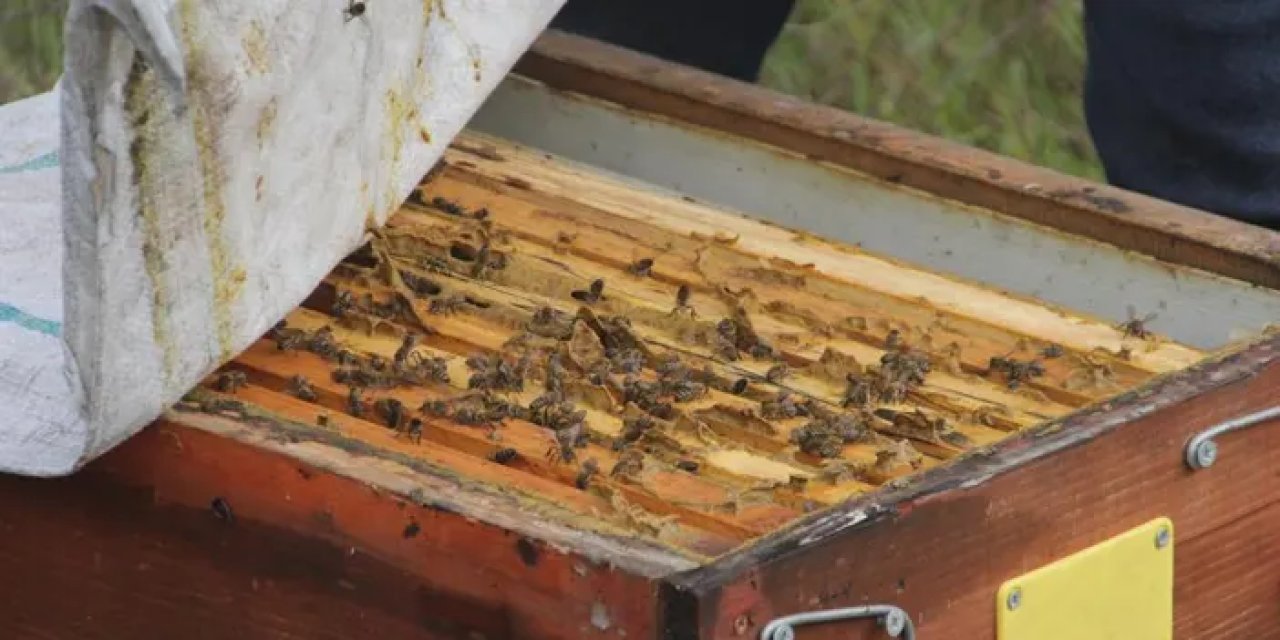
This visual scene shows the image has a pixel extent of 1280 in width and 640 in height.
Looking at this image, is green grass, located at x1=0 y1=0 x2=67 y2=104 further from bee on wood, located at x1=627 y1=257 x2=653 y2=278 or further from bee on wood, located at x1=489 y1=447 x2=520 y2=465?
bee on wood, located at x1=489 y1=447 x2=520 y2=465

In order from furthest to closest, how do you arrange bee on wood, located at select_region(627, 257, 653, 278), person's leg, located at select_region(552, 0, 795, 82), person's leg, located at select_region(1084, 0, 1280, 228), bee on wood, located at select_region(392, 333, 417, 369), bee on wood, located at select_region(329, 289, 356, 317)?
person's leg, located at select_region(552, 0, 795, 82)
person's leg, located at select_region(1084, 0, 1280, 228)
bee on wood, located at select_region(627, 257, 653, 278)
bee on wood, located at select_region(329, 289, 356, 317)
bee on wood, located at select_region(392, 333, 417, 369)

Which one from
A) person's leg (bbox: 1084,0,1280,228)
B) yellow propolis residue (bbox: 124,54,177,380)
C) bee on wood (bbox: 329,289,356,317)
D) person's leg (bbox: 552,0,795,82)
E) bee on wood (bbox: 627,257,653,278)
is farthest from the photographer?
person's leg (bbox: 552,0,795,82)

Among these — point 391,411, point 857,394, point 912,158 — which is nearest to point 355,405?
point 391,411

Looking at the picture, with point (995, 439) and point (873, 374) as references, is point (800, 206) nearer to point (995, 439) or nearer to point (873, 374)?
point (873, 374)

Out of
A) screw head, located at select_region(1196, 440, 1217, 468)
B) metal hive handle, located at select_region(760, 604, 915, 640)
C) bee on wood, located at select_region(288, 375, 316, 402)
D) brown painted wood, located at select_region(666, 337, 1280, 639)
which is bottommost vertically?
metal hive handle, located at select_region(760, 604, 915, 640)

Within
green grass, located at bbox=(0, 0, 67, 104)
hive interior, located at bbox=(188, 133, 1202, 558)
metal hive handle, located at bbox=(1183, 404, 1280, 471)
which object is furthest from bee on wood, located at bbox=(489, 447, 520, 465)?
green grass, located at bbox=(0, 0, 67, 104)

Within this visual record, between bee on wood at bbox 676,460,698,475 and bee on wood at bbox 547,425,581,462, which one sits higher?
bee on wood at bbox 547,425,581,462

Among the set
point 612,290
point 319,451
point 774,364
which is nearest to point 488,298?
point 612,290

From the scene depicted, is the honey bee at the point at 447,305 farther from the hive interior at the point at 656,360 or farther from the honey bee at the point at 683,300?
the honey bee at the point at 683,300
